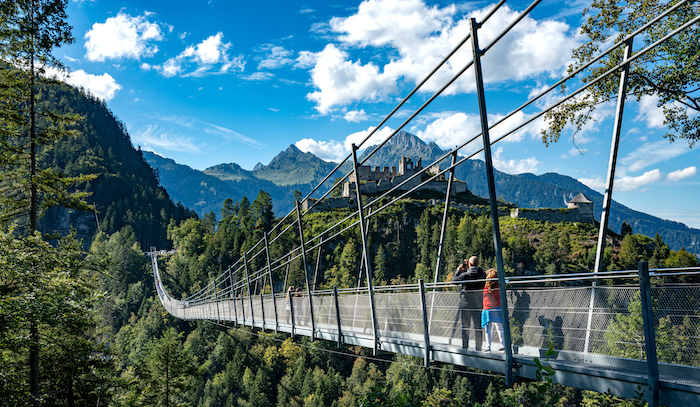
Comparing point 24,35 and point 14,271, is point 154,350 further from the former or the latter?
point 24,35

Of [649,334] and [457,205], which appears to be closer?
[649,334]

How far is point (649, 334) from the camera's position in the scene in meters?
2.58

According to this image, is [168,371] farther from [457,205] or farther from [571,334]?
[457,205]

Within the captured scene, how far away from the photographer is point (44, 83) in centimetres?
895

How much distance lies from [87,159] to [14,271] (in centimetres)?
12624

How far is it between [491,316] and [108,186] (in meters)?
127

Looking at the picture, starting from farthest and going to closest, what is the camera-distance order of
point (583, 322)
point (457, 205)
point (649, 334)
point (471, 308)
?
1. point (457, 205)
2. point (471, 308)
3. point (583, 322)
4. point (649, 334)

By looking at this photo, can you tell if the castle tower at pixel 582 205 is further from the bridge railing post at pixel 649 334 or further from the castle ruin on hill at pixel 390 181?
the bridge railing post at pixel 649 334

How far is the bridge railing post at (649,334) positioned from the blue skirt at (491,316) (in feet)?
4.49

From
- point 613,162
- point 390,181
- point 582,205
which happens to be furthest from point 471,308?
point 582,205

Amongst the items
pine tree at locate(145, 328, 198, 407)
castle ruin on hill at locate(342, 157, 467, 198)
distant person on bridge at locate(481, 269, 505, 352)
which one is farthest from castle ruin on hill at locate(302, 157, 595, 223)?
distant person on bridge at locate(481, 269, 505, 352)

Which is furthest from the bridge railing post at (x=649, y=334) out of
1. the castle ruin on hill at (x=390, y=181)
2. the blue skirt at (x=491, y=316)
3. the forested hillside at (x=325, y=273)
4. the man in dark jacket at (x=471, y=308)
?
the castle ruin on hill at (x=390, y=181)

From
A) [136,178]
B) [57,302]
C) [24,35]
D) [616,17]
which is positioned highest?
[136,178]

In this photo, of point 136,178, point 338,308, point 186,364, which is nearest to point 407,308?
point 338,308
